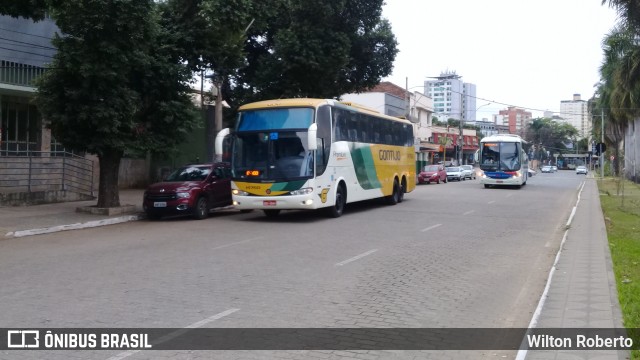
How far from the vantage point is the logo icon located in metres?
5.96

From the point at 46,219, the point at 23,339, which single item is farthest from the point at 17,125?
the point at 23,339

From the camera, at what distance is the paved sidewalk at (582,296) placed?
5.86 meters

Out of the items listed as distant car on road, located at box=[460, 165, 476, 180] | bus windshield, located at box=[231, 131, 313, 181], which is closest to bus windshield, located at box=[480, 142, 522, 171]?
distant car on road, located at box=[460, 165, 476, 180]

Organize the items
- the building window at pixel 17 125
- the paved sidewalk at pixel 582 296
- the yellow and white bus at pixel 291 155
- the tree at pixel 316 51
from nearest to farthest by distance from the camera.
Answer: the paved sidewalk at pixel 582 296 < the yellow and white bus at pixel 291 155 < the building window at pixel 17 125 < the tree at pixel 316 51

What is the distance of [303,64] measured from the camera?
2667 cm

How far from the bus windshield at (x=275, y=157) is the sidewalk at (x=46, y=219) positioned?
14.0 ft

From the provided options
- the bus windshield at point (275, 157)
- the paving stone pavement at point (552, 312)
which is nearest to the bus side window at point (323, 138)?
the bus windshield at point (275, 157)

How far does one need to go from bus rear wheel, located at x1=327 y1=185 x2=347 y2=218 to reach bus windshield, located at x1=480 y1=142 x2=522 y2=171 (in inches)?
834

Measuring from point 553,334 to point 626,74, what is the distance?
97.8 ft

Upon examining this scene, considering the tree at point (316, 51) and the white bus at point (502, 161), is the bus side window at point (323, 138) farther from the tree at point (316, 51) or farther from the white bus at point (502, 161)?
the white bus at point (502, 161)

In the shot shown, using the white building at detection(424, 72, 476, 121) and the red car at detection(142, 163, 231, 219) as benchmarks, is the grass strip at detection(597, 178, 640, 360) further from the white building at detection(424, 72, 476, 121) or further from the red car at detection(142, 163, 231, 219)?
the white building at detection(424, 72, 476, 121)

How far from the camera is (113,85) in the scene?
1762 centimetres

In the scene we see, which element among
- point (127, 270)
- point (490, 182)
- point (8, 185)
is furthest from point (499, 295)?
point (490, 182)

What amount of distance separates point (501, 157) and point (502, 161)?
Result: 28 centimetres
